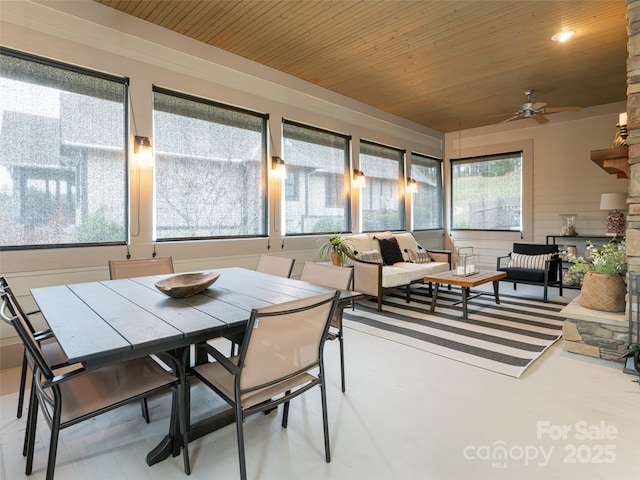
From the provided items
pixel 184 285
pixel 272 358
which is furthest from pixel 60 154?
pixel 272 358

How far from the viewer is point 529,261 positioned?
5.26 m

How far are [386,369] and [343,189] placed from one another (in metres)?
3.44

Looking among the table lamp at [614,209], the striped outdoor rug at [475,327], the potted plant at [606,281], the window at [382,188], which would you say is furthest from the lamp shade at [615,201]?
the window at [382,188]

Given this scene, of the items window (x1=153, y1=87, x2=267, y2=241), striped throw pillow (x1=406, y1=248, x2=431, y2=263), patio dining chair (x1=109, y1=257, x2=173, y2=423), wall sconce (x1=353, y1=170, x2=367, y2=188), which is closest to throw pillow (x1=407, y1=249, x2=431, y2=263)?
striped throw pillow (x1=406, y1=248, x2=431, y2=263)

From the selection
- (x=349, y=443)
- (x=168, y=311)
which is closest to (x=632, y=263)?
(x=349, y=443)

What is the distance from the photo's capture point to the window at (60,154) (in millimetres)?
2828

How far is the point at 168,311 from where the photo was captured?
1.77 meters

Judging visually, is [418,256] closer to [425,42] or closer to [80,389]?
[425,42]

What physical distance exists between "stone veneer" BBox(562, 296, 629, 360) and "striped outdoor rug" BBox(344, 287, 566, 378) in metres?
0.26

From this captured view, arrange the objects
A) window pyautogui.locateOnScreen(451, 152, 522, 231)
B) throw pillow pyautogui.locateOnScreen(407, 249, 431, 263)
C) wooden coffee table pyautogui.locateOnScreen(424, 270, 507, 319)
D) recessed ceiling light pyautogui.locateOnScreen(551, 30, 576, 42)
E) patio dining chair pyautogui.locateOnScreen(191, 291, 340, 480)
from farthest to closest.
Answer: window pyautogui.locateOnScreen(451, 152, 522, 231), throw pillow pyautogui.locateOnScreen(407, 249, 431, 263), wooden coffee table pyautogui.locateOnScreen(424, 270, 507, 319), recessed ceiling light pyautogui.locateOnScreen(551, 30, 576, 42), patio dining chair pyautogui.locateOnScreen(191, 291, 340, 480)

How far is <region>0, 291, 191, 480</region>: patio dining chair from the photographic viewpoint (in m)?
1.37

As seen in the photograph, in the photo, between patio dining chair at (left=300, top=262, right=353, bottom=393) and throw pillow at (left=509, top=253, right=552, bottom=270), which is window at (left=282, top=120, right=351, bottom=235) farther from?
throw pillow at (left=509, top=253, right=552, bottom=270)

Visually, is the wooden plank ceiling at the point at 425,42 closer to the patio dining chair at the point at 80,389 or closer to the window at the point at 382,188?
the window at the point at 382,188

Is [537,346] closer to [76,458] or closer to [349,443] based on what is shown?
[349,443]
